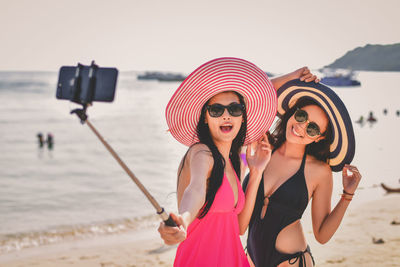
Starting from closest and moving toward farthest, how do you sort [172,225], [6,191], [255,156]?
[172,225], [255,156], [6,191]

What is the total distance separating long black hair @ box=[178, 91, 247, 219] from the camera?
2.34 meters

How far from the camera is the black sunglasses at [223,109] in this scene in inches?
99.3

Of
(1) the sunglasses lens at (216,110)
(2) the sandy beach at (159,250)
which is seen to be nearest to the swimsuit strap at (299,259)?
(1) the sunglasses lens at (216,110)

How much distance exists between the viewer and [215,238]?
236cm

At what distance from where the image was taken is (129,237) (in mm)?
8930

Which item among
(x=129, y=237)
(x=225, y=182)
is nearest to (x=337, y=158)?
(x=225, y=182)

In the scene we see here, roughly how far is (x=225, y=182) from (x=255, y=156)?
1.72 ft

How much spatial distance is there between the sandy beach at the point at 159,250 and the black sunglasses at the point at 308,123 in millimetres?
4611

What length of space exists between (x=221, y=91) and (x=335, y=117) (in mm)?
903

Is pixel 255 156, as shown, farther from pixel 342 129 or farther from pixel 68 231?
pixel 68 231

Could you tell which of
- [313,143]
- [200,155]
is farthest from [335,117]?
[200,155]

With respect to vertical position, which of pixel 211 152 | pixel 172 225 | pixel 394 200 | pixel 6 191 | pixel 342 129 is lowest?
pixel 6 191

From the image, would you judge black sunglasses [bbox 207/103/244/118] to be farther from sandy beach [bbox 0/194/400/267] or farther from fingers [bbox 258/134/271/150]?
sandy beach [bbox 0/194/400/267]

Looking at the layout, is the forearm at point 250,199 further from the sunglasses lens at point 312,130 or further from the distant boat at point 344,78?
the distant boat at point 344,78
